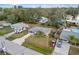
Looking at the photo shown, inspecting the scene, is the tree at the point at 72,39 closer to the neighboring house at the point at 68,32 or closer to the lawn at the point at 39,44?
the neighboring house at the point at 68,32

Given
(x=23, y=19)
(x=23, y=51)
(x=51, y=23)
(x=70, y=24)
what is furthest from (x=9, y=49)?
(x=70, y=24)

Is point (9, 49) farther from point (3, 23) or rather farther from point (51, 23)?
point (51, 23)

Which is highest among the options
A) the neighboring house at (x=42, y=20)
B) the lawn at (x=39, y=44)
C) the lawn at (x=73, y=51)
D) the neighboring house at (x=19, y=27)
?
the neighboring house at (x=42, y=20)

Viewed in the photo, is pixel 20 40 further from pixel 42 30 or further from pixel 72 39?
pixel 72 39

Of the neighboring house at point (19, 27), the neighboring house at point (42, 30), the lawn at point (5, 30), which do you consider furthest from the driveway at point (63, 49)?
the lawn at point (5, 30)

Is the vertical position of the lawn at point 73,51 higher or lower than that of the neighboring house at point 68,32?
lower
